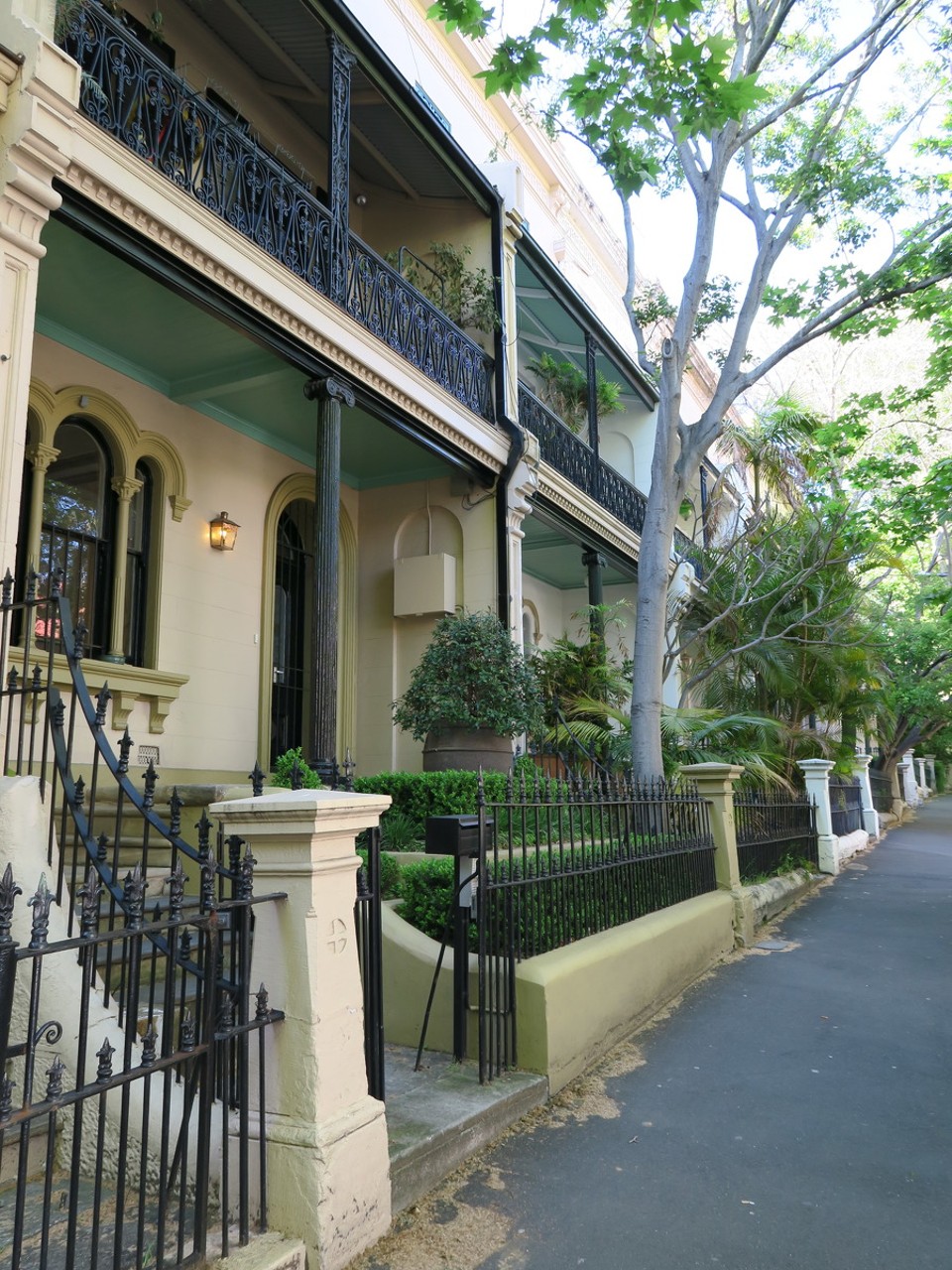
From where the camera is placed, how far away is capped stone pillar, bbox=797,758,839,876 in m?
13.3

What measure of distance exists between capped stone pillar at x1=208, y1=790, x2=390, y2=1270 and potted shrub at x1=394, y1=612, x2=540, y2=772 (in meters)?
5.46

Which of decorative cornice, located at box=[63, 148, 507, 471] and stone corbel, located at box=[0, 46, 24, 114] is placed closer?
stone corbel, located at box=[0, 46, 24, 114]

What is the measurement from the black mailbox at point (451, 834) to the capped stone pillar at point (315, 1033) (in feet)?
3.85

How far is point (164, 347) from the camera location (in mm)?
8227

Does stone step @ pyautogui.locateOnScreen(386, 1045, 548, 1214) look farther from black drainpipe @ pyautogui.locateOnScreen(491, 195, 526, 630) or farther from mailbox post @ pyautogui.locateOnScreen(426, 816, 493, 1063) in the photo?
black drainpipe @ pyautogui.locateOnScreen(491, 195, 526, 630)

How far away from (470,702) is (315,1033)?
5929 millimetres

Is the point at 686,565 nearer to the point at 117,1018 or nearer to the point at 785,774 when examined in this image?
the point at 785,774

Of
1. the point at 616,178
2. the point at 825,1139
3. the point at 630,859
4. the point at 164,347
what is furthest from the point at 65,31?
the point at 825,1139

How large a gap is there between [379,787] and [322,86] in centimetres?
752

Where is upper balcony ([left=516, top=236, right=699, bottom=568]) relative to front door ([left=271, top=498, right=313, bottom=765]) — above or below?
above

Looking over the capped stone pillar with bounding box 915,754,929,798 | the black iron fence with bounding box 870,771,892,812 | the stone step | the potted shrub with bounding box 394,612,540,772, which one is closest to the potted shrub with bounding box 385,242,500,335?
the potted shrub with bounding box 394,612,540,772

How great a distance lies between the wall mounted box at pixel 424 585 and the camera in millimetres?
10555

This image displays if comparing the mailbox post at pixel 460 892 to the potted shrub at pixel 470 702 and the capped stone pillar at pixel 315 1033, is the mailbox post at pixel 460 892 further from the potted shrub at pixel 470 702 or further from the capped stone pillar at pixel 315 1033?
the potted shrub at pixel 470 702

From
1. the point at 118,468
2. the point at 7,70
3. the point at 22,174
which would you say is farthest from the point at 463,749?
the point at 7,70
